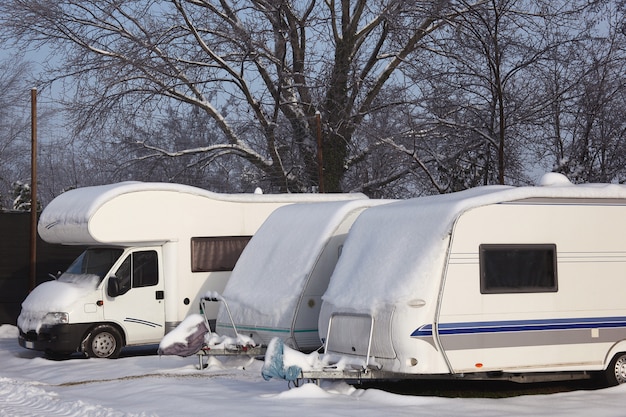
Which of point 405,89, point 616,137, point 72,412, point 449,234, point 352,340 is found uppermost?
point 405,89

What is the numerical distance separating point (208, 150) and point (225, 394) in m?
16.0

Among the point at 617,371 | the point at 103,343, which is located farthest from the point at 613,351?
the point at 103,343

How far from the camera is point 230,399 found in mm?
10945

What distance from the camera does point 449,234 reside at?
35.1 feet

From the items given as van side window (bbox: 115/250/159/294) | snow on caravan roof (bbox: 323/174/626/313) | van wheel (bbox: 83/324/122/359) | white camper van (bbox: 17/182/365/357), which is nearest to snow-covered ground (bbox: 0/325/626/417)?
snow on caravan roof (bbox: 323/174/626/313)

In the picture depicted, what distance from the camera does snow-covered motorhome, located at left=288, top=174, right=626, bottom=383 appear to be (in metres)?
10.6

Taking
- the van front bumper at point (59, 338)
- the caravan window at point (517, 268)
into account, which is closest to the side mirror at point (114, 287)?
the van front bumper at point (59, 338)

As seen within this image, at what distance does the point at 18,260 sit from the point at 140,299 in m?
6.30

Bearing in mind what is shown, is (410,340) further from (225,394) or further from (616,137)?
(616,137)

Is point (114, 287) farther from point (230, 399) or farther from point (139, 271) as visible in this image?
point (230, 399)

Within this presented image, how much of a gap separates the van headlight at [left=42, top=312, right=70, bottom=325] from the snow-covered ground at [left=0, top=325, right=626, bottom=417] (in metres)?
1.78

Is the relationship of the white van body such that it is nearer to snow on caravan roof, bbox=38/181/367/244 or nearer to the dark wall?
snow on caravan roof, bbox=38/181/367/244

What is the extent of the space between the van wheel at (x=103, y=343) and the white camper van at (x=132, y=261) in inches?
0.6

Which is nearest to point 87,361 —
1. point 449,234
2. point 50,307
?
point 50,307
